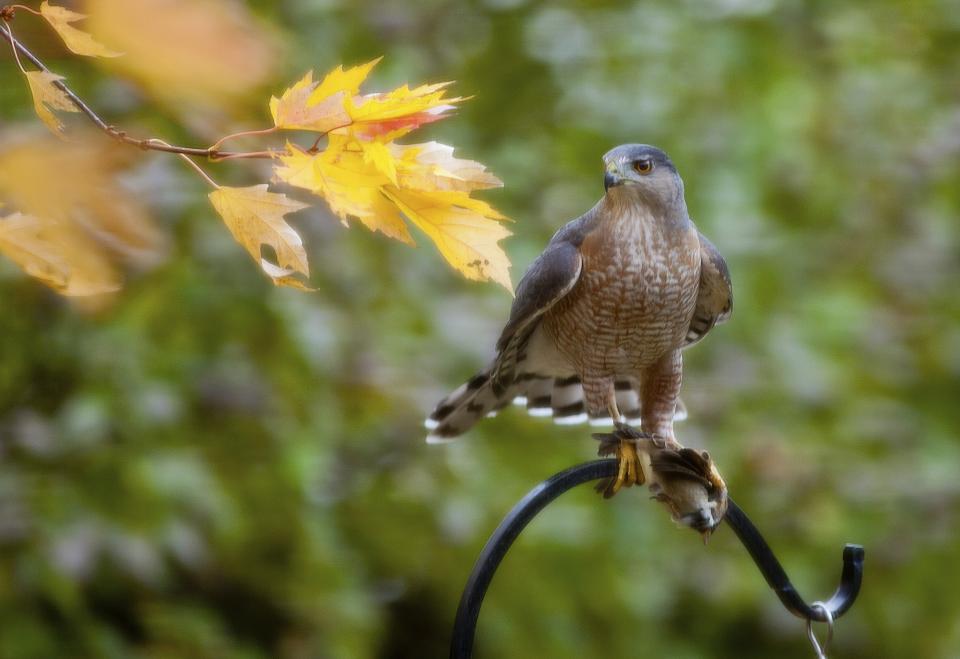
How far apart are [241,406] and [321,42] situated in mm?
986

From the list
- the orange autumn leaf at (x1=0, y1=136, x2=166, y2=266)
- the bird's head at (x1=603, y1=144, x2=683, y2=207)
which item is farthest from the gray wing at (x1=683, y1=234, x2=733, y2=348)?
the orange autumn leaf at (x1=0, y1=136, x2=166, y2=266)

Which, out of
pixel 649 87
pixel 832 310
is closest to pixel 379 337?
pixel 649 87

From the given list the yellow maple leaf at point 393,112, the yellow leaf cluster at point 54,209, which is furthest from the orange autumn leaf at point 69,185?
the yellow maple leaf at point 393,112

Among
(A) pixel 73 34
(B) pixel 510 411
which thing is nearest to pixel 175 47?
(A) pixel 73 34

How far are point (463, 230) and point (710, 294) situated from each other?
893 mm

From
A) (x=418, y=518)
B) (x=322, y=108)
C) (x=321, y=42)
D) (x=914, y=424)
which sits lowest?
(x=322, y=108)

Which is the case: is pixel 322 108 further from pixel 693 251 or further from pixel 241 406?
pixel 241 406

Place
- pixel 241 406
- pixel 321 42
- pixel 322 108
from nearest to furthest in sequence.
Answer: pixel 322 108 → pixel 241 406 → pixel 321 42

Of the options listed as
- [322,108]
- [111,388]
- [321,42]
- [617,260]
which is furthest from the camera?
[321,42]

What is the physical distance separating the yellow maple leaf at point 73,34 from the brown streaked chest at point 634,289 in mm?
916

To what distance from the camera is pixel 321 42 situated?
3002 mm

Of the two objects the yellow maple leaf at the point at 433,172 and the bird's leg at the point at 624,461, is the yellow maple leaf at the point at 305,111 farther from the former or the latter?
the bird's leg at the point at 624,461

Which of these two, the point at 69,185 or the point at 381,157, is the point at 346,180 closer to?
the point at 381,157

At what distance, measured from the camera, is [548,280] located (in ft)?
5.50
